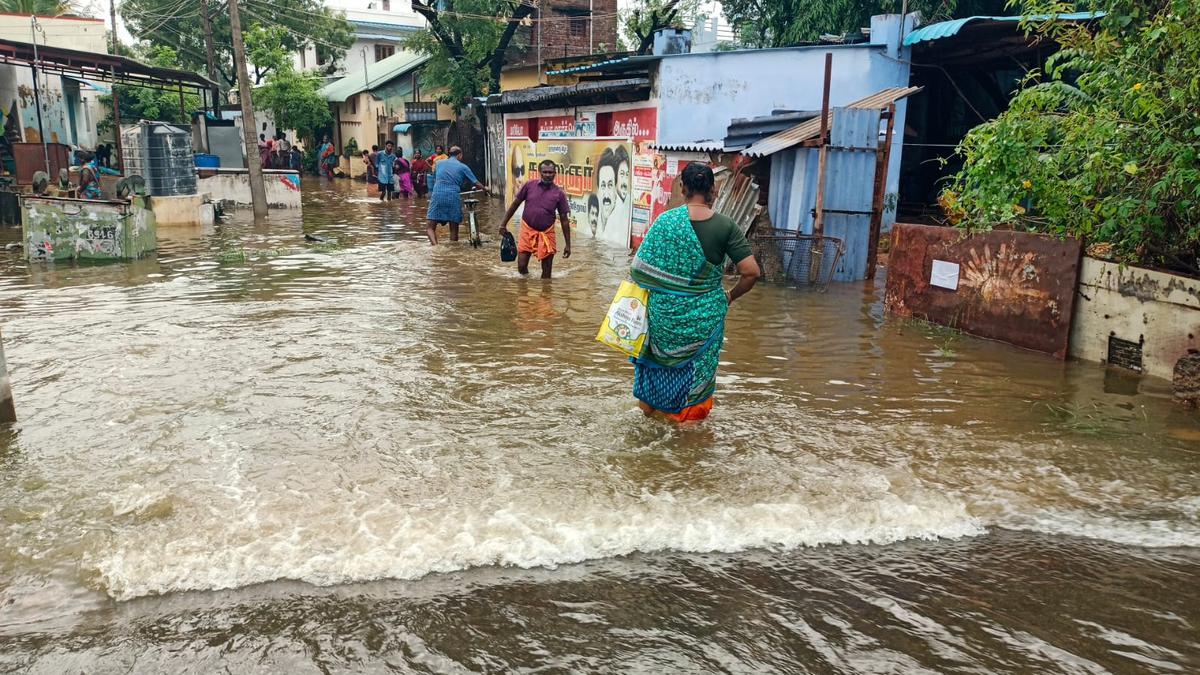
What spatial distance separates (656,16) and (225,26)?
25.4 m

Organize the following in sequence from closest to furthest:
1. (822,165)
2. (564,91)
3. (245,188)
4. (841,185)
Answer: (822,165) → (841,185) → (564,91) → (245,188)

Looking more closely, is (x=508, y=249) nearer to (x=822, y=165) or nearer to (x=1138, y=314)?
(x=822, y=165)

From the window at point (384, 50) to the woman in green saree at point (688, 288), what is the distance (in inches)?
2111

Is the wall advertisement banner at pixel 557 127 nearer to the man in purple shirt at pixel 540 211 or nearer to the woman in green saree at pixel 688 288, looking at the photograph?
the man in purple shirt at pixel 540 211

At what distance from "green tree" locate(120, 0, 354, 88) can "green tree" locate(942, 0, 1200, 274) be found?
38.2m

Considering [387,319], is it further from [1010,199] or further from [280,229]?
[280,229]

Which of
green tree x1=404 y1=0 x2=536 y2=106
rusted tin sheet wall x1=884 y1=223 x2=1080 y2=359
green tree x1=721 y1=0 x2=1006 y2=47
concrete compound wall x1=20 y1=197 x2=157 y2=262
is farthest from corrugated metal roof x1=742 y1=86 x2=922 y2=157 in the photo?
green tree x1=404 y1=0 x2=536 y2=106

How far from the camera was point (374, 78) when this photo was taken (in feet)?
129

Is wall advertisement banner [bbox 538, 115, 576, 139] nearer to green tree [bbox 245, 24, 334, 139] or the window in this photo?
green tree [bbox 245, 24, 334, 139]

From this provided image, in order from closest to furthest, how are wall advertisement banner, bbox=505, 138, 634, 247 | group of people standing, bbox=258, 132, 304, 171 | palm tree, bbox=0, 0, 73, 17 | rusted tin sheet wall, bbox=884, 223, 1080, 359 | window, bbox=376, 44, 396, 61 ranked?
1. rusted tin sheet wall, bbox=884, 223, 1080, 359
2. wall advertisement banner, bbox=505, 138, 634, 247
3. palm tree, bbox=0, 0, 73, 17
4. group of people standing, bbox=258, 132, 304, 171
5. window, bbox=376, 44, 396, 61

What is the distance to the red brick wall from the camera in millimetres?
32094

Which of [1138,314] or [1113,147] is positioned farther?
[1113,147]

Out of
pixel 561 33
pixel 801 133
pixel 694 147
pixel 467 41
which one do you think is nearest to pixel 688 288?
pixel 801 133

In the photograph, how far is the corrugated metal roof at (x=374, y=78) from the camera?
37344 millimetres
